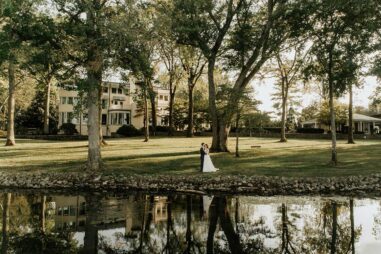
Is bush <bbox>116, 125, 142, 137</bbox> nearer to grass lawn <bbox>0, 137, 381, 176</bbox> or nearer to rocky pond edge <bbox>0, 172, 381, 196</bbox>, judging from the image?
grass lawn <bbox>0, 137, 381, 176</bbox>

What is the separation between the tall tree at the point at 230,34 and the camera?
2967 cm

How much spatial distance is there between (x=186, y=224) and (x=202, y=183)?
7.03 metres

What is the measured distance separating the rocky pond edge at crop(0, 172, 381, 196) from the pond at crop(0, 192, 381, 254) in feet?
4.97

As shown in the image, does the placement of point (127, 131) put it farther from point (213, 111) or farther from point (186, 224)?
point (186, 224)

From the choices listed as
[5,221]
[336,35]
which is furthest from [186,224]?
[336,35]

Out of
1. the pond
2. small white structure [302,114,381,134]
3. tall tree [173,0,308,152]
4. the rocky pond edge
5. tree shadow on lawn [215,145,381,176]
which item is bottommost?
the pond

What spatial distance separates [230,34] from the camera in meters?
32.8

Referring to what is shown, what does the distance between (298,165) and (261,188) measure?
6.60 m

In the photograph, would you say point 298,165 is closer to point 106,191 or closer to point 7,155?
point 106,191

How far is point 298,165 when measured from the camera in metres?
25.9

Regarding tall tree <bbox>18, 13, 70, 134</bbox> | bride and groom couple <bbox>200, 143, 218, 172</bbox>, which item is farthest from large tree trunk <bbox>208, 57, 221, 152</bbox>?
tall tree <bbox>18, 13, 70, 134</bbox>

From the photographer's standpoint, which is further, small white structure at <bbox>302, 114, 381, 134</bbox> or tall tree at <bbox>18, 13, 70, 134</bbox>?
small white structure at <bbox>302, 114, 381, 134</bbox>

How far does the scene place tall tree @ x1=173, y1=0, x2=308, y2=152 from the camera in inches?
1168

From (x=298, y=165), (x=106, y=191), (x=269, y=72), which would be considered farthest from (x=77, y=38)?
(x=269, y=72)
